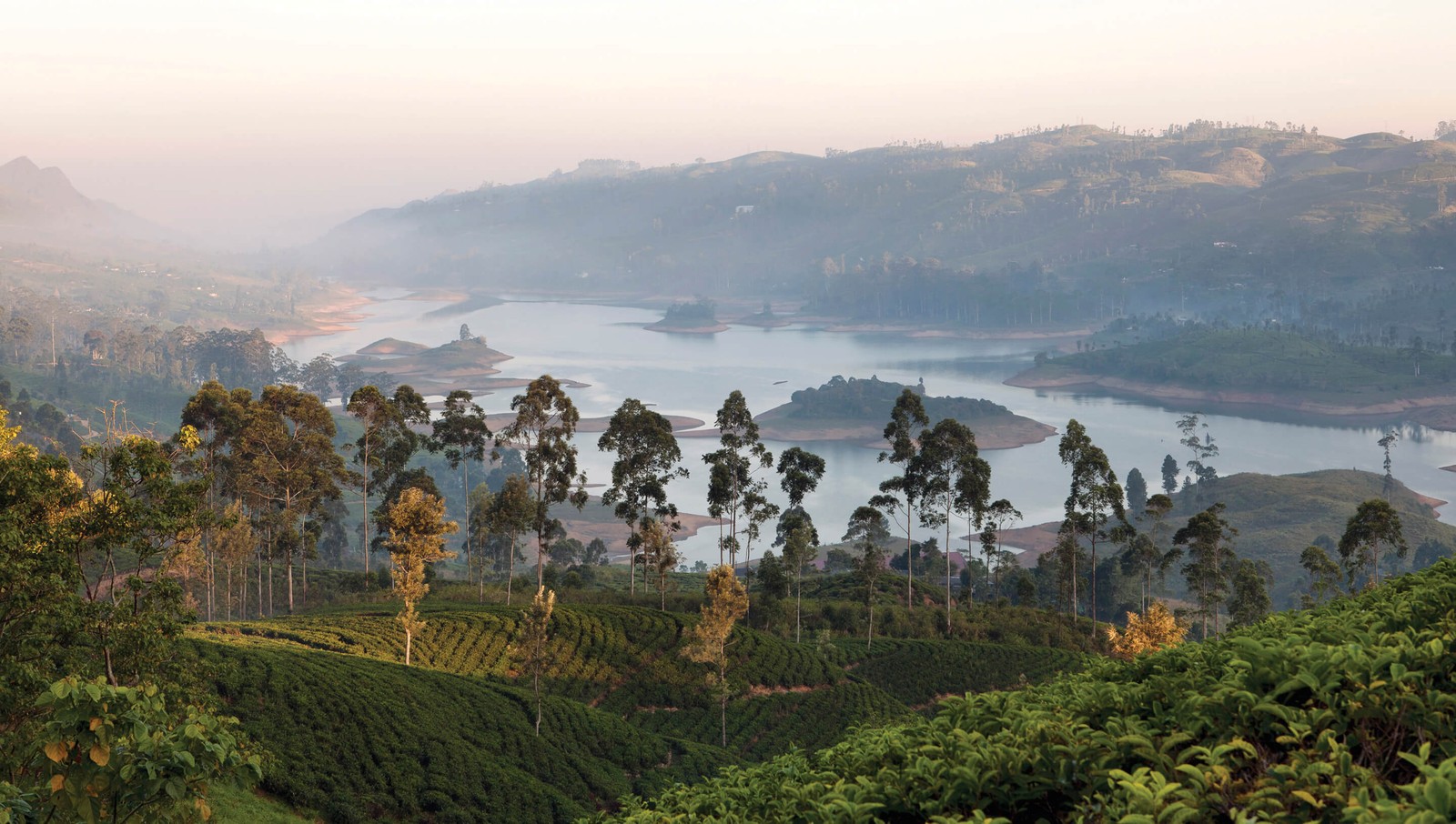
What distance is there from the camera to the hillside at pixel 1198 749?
589cm

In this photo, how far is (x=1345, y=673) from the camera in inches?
267

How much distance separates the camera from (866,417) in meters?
166


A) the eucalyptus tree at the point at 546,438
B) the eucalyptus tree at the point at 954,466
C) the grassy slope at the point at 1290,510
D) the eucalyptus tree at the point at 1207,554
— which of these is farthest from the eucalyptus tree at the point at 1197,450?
the eucalyptus tree at the point at 546,438

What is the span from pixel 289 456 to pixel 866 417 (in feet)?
404

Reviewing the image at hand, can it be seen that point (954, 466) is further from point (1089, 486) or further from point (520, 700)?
point (520, 700)

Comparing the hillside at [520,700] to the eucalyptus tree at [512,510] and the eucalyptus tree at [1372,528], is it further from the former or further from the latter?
the eucalyptus tree at [1372,528]

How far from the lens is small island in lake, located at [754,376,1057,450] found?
156 m

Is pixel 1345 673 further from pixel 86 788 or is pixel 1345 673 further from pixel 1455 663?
pixel 86 788

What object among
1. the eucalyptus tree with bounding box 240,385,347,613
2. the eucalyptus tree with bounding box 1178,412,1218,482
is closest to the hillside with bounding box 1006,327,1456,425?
the eucalyptus tree with bounding box 1178,412,1218,482

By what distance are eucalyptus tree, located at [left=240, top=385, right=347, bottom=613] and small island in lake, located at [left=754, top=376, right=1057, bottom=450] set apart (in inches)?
4411

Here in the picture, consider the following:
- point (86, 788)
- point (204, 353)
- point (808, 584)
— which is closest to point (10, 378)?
point (204, 353)

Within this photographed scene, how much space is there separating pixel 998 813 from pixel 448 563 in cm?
9678

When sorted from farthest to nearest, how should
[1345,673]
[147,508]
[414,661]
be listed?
[414,661] → [147,508] → [1345,673]

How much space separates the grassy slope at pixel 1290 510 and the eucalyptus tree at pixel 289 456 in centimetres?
Result: 7483
